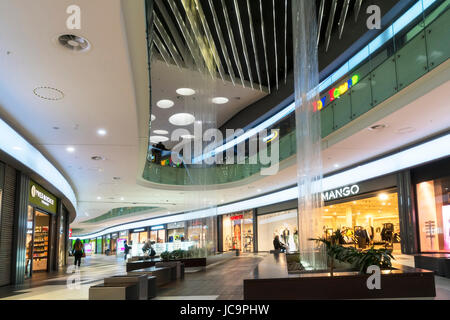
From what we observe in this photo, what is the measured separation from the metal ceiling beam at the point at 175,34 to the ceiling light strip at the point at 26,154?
4.82 metres

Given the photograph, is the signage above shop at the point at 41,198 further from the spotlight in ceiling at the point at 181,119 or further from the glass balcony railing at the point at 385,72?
the spotlight in ceiling at the point at 181,119

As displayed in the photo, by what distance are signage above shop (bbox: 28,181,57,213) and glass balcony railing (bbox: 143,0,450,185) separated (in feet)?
17.9

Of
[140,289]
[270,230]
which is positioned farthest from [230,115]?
[140,289]

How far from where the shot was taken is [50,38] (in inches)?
222

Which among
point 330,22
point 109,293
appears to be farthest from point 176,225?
point 109,293

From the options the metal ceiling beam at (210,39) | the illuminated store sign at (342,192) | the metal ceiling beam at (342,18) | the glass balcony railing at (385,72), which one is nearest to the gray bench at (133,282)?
the glass balcony railing at (385,72)

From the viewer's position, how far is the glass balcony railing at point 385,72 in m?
8.77

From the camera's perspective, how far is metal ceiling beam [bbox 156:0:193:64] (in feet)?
35.2

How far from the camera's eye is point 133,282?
6.52m

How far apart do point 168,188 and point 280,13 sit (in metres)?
11.6

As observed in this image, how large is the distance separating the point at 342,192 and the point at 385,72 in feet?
27.9
